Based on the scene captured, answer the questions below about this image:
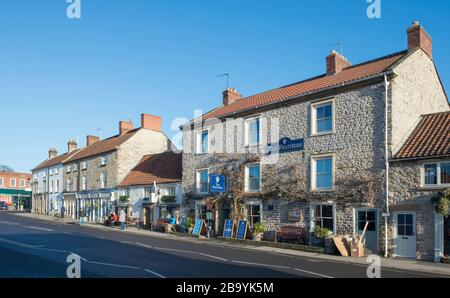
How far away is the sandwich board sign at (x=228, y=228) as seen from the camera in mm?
25469

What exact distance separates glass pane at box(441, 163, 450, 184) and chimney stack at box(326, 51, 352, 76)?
32.1ft

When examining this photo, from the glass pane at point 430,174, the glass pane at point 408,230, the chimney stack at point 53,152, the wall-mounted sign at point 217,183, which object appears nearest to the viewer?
the glass pane at point 430,174

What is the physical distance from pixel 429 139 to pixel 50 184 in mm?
49786

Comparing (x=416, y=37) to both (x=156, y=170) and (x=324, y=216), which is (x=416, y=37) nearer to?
(x=324, y=216)

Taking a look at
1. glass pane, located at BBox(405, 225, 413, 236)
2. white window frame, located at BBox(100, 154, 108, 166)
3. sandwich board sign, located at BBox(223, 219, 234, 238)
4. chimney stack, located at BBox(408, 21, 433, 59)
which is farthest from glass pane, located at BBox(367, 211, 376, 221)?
white window frame, located at BBox(100, 154, 108, 166)

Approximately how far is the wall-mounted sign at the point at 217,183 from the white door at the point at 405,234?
11.2 meters

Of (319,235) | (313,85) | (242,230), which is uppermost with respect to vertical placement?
(313,85)

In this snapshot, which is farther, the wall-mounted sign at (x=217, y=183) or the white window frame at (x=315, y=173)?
the wall-mounted sign at (x=217, y=183)

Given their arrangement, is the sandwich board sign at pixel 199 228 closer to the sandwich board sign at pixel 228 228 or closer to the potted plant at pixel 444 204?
the sandwich board sign at pixel 228 228

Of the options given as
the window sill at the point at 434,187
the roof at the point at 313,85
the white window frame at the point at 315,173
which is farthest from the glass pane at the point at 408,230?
the roof at the point at 313,85

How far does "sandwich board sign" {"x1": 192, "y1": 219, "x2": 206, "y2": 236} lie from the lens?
1096 inches

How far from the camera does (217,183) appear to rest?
26.5 metres

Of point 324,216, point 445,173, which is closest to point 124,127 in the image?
point 324,216
